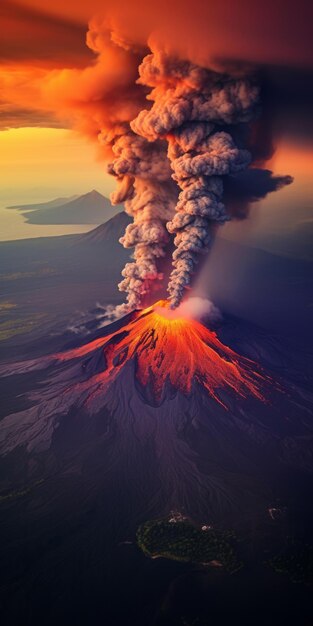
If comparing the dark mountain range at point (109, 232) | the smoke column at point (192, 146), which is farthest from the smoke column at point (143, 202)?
the dark mountain range at point (109, 232)

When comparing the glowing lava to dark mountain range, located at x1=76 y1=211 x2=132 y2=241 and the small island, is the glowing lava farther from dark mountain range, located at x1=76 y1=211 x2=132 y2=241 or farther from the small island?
dark mountain range, located at x1=76 y1=211 x2=132 y2=241

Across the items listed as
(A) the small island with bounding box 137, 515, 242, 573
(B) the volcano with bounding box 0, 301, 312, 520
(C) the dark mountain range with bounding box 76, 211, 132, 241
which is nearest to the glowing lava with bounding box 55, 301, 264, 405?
(B) the volcano with bounding box 0, 301, 312, 520

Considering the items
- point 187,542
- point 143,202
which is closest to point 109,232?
point 143,202

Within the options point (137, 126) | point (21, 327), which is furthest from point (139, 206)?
point (21, 327)

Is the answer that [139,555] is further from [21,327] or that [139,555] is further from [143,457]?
[21,327]

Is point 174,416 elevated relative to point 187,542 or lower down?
elevated

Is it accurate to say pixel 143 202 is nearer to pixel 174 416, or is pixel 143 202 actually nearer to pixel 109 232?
pixel 174 416
